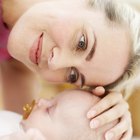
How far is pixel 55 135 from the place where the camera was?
1.14 m

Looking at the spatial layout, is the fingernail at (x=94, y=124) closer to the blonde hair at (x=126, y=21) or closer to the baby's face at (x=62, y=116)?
the baby's face at (x=62, y=116)

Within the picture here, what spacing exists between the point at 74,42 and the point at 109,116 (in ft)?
0.81

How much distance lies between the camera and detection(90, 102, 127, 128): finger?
1.13 m

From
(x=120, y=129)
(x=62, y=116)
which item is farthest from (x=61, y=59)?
(x=120, y=129)

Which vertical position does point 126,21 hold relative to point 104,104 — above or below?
above

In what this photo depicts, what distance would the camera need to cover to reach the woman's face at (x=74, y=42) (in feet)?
3.90

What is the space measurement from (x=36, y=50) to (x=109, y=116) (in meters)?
0.31

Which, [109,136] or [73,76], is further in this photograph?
[73,76]

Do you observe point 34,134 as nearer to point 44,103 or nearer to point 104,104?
point 44,103

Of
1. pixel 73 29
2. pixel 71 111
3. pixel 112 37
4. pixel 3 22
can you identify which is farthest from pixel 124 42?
pixel 3 22

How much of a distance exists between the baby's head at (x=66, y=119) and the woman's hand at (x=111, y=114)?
17 millimetres

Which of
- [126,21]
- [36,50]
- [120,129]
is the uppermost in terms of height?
[126,21]

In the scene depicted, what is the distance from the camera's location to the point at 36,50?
49.4 inches

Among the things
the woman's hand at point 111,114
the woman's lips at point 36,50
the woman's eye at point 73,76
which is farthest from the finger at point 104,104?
the woman's lips at point 36,50
